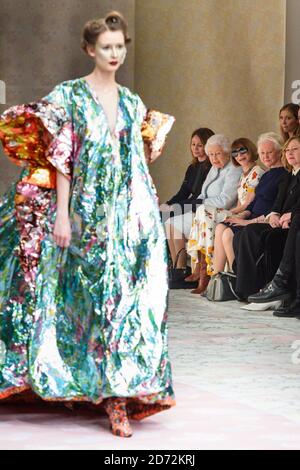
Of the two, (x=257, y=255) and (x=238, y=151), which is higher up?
(x=238, y=151)

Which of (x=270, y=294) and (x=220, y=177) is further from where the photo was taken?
(x=220, y=177)

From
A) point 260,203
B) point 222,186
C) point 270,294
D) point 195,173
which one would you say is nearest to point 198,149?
point 195,173

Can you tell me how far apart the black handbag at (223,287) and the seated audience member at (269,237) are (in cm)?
15

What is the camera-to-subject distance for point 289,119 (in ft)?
24.8

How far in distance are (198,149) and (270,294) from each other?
6.64 ft

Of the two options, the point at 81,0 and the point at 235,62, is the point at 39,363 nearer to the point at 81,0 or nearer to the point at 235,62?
the point at 235,62

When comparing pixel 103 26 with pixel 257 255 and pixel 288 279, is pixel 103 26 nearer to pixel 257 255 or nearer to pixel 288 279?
pixel 288 279

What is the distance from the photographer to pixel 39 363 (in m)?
3.86

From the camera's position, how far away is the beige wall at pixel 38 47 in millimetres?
10672

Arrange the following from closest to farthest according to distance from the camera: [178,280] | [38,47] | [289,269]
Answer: [289,269] < [178,280] < [38,47]

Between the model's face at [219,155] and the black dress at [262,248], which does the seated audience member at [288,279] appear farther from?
the model's face at [219,155]

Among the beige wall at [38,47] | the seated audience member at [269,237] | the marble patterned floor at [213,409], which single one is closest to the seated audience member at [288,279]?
the seated audience member at [269,237]

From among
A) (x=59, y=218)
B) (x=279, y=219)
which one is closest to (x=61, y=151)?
(x=59, y=218)
